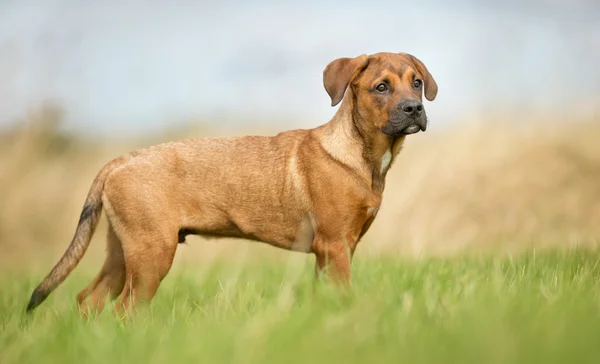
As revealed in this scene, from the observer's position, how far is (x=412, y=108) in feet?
18.1

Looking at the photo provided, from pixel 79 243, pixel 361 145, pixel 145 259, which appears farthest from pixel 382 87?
pixel 79 243

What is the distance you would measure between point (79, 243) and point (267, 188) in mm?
1690

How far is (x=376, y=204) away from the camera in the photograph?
5.95 metres

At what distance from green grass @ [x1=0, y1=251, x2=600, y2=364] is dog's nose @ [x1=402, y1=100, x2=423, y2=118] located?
1346 mm

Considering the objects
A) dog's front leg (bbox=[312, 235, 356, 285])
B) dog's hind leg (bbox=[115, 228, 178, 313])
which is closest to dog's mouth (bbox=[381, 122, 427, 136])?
dog's front leg (bbox=[312, 235, 356, 285])

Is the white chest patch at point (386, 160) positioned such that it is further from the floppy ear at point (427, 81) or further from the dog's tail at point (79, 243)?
the dog's tail at point (79, 243)

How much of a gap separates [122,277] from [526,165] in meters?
7.28

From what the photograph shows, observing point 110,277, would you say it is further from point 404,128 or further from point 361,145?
point 404,128

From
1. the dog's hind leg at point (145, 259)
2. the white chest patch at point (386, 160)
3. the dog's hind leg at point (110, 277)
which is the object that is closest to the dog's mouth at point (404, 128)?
the white chest patch at point (386, 160)

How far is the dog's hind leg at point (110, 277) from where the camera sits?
618 centimetres

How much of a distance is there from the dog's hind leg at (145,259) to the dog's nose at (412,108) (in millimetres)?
2230

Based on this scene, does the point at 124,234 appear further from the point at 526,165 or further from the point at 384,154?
the point at 526,165

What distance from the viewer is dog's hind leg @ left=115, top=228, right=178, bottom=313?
5770 mm

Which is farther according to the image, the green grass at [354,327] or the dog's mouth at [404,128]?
Result: the dog's mouth at [404,128]
